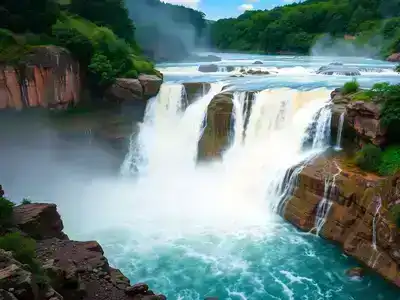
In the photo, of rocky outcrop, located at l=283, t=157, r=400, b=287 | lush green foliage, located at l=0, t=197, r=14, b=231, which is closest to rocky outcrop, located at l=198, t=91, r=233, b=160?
rocky outcrop, located at l=283, t=157, r=400, b=287

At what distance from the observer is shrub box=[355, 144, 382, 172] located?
1261 cm

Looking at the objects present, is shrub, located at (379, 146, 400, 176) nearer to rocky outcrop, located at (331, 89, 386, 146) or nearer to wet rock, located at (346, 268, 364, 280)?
rocky outcrop, located at (331, 89, 386, 146)

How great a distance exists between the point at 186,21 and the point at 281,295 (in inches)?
2005

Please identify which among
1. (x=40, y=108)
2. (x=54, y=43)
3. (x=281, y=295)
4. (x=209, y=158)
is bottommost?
(x=281, y=295)

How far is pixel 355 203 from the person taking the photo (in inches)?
476

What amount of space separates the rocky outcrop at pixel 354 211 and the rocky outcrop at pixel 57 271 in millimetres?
5959

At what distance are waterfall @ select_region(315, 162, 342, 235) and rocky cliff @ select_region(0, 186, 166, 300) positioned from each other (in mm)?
6176

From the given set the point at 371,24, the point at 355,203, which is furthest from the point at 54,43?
the point at 371,24

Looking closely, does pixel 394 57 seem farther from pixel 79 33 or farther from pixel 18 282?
pixel 18 282

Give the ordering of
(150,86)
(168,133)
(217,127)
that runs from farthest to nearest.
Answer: (150,86) → (168,133) → (217,127)

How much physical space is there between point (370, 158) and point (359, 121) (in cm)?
152

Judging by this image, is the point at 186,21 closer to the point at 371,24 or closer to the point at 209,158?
the point at 371,24

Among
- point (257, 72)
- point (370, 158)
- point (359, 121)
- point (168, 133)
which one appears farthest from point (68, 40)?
point (370, 158)

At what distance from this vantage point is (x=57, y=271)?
7434 millimetres
